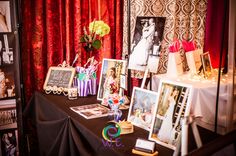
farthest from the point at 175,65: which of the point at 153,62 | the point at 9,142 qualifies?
the point at 9,142

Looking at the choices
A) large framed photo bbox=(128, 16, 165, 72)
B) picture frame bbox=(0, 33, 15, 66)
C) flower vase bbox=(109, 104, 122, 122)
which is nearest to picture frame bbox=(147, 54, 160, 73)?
large framed photo bbox=(128, 16, 165, 72)

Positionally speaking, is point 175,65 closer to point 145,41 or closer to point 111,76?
point 145,41

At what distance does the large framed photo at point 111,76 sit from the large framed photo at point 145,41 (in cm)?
28

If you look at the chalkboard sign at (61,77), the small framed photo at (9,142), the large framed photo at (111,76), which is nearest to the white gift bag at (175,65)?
the large framed photo at (111,76)

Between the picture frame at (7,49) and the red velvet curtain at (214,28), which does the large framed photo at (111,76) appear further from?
the red velvet curtain at (214,28)

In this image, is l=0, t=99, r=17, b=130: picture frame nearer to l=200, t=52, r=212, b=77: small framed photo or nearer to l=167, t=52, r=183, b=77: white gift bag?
l=167, t=52, r=183, b=77: white gift bag

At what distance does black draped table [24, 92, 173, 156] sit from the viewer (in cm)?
147

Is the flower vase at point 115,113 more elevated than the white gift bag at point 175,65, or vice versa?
the white gift bag at point 175,65

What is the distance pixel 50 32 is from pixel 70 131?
1.63 m

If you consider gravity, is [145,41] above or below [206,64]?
above

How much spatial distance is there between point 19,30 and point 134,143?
1.51 meters

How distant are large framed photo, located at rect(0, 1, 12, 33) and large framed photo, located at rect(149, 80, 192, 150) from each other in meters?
1.47

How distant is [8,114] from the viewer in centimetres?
237

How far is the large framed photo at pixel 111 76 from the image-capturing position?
2.10 metres
